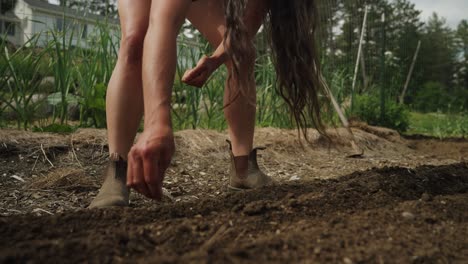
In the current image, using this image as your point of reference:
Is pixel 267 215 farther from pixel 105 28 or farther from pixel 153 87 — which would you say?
pixel 105 28

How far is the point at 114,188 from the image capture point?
4.72ft

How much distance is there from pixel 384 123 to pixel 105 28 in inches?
171

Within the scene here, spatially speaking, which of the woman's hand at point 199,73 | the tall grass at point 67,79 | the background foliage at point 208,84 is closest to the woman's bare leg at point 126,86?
the woman's hand at point 199,73

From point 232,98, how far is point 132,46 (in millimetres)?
462

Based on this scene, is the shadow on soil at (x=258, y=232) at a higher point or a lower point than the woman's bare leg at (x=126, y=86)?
lower

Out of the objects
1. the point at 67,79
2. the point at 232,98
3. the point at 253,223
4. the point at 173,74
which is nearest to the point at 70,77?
the point at 67,79

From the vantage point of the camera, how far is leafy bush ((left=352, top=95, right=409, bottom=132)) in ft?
19.9

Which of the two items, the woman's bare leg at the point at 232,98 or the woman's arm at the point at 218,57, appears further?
the woman's bare leg at the point at 232,98

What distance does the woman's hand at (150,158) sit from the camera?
3.49 ft

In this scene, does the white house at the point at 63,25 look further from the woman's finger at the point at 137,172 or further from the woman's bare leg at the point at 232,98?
the woman's finger at the point at 137,172

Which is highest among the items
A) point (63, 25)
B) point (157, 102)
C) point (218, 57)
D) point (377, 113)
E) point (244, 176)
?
point (63, 25)

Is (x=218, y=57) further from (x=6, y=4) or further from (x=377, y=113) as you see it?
→ (x=377, y=113)

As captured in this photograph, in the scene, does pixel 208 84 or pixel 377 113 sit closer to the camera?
pixel 208 84

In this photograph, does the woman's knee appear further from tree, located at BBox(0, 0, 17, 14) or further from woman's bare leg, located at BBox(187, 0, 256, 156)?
tree, located at BBox(0, 0, 17, 14)
